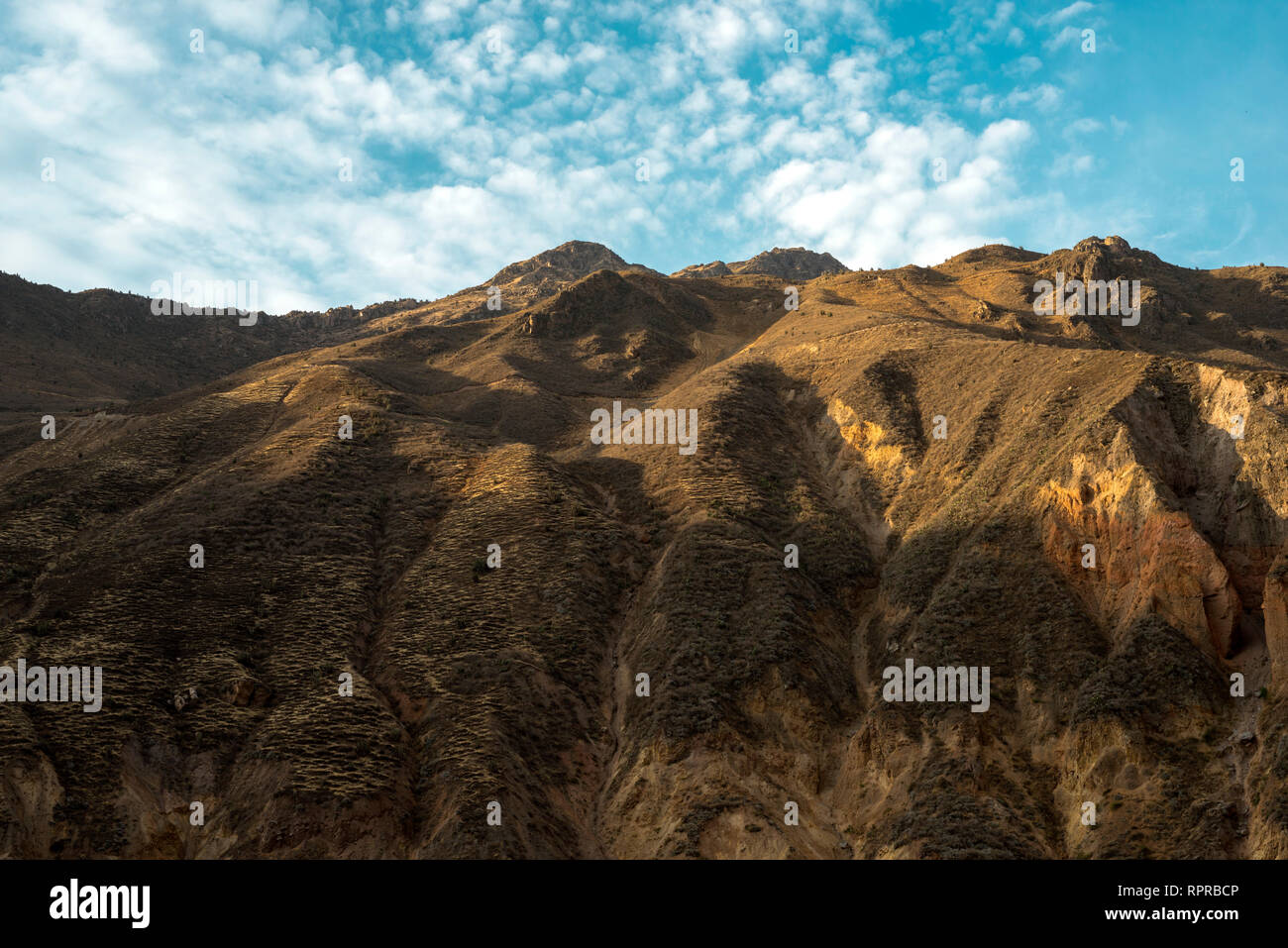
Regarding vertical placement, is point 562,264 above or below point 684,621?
above

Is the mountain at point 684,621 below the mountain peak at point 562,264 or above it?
below

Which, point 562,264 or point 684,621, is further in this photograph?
point 562,264

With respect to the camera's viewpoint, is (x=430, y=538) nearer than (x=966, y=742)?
No

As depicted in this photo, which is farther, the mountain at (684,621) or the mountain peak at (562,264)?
the mountain peak at (562,264)

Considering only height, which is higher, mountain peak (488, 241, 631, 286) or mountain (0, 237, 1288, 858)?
mountain peak (488, 241, 631, 286)

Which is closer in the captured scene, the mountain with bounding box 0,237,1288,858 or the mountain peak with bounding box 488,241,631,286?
the mountain with bounding box 0,237,1288,858
